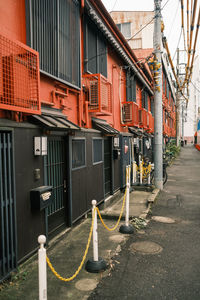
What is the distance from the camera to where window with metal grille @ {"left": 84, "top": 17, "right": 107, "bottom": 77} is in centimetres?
862

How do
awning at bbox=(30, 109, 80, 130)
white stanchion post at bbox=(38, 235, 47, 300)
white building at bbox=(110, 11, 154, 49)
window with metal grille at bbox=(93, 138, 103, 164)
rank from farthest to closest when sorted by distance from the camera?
white building at bbox=(110, 11, 154, 49)
window with metal grille at bbox=(93, 138, 103, 164)
awning at bbox=(30, 109, 80, 130)
white stanchion post at bbox=(38, 235, 47, 300)

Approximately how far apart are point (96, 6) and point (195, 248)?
7786 mm

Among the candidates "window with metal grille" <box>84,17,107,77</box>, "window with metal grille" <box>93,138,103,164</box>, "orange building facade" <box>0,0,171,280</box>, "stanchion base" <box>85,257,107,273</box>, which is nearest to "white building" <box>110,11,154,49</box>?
"orange building facade" <box>0,0,171,280</box>

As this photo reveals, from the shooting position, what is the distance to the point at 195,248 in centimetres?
591

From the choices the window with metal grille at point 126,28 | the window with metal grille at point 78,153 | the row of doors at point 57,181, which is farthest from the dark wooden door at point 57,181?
the window with metal grille at point 126,28

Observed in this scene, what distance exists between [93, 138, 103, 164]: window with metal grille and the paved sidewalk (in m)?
2.06

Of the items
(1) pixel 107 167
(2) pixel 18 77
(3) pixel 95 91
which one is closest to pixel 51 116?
(2) pixel 18 77

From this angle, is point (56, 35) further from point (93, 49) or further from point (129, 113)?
point (129, 113)

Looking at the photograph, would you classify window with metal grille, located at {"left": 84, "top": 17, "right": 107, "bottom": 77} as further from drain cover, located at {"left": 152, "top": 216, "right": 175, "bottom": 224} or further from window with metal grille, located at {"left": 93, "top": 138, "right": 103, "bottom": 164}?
drain cover, located at {"left": 152, "top": 216, "right": 175, "bottom": 224}

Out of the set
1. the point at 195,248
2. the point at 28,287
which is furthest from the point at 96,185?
the point at 28,287

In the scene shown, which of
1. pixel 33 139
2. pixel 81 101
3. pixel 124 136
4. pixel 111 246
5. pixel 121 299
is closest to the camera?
pixel 121 299

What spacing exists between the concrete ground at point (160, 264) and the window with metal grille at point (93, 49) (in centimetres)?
559

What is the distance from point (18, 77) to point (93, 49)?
5376mm

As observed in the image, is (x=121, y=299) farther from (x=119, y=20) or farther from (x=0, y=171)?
(x=119, y=20)
